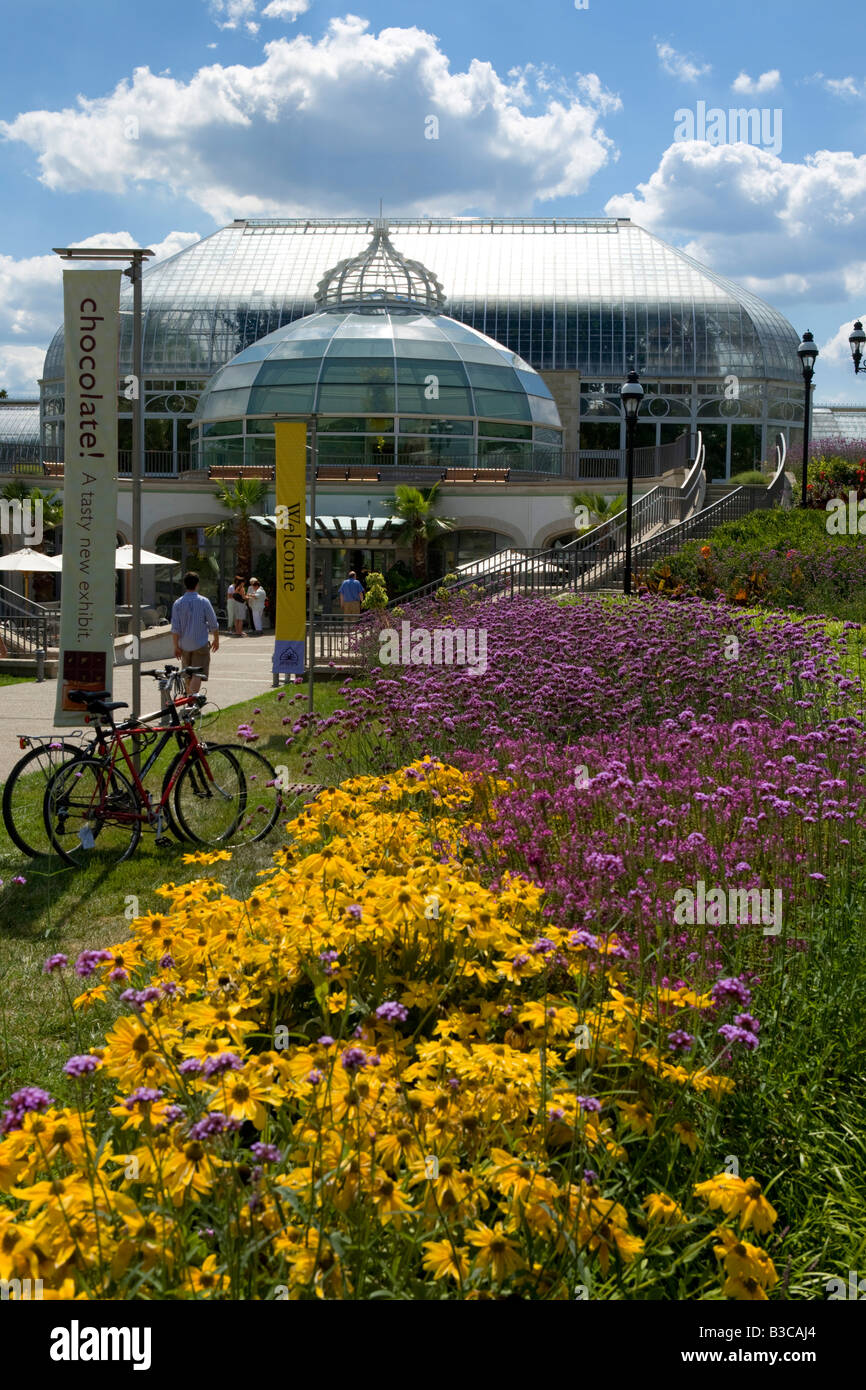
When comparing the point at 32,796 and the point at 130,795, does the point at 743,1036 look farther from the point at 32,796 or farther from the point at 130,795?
the point at 32,796

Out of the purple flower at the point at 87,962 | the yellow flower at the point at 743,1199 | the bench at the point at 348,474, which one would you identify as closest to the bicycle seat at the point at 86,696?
the purple flower at the point at 87,962

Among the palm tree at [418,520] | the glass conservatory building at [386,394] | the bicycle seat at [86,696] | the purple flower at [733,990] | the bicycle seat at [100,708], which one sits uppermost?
the glass conservatory building at [386,394]

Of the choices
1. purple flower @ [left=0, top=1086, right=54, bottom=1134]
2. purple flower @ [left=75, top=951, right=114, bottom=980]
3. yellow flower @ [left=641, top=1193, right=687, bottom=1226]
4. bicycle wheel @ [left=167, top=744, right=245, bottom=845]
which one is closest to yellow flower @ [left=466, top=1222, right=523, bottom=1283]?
yellow flower @ [left=641, top=1193, right=687, bottom=1226]

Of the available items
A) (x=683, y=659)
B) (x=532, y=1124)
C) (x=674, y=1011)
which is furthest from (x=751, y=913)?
(x=683, y=659)

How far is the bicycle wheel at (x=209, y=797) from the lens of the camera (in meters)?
8.32

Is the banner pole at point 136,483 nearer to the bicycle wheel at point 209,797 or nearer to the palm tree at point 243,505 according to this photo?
the bicycle wheel at point 209,797

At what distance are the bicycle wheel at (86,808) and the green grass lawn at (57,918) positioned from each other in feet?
0.48

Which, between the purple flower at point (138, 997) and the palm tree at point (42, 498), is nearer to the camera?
the purple flower at point (138, 997)

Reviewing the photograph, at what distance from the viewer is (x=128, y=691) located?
1867 cm

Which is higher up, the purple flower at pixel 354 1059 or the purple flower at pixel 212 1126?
the purple flower at pixel 354 1059

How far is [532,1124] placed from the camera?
128 inches

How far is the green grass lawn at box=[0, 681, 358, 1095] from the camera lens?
484 centimetres

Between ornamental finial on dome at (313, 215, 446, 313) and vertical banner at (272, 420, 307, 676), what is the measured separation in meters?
33.5

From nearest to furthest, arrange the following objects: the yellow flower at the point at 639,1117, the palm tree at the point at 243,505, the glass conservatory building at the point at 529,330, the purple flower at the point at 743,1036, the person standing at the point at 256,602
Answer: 1. the purple flower at the point at 743,1036
2. the yellow flower at the point at 639,1117
3. the person standing at the point at 256,602
4. the palm tree at the point at 243,505
5. the glass conservatory building at the point at 529,330
